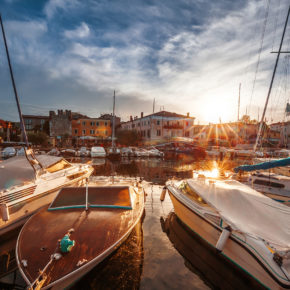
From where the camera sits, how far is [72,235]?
14.1 feet

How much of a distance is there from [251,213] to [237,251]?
3.78 ft

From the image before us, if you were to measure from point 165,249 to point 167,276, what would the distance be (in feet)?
3.85

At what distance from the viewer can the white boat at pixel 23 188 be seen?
19.1 feet

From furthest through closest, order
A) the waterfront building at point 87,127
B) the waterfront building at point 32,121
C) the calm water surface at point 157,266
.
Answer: the waterfront building at point 32,121
the waterfront building at point 87,127
the calm water surface at point 157,266

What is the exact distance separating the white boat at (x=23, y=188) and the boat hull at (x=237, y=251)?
228 inches

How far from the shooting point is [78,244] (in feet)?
13.1

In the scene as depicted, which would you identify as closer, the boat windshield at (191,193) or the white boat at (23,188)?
the white boat at (23,188)

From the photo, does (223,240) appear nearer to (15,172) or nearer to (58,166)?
(15,172)

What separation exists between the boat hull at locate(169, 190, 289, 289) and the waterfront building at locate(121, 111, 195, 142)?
41.2m

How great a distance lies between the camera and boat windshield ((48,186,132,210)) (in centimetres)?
577

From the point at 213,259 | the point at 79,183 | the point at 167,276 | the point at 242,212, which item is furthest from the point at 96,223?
the point at 79,183

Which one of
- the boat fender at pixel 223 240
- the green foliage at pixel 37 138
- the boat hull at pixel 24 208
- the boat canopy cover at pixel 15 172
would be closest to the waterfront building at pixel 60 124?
the green foliage at pixel 37 138

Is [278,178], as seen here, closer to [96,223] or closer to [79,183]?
[96,223]

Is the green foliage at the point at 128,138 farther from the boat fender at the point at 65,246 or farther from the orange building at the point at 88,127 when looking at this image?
the boat fender at the point at 65,246
